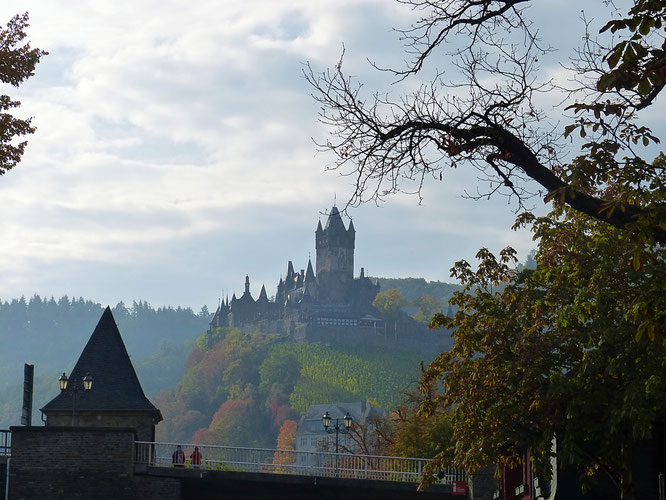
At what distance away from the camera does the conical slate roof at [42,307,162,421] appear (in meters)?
44.5

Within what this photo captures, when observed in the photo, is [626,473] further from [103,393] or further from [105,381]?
[105,381]

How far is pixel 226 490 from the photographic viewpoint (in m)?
41.2

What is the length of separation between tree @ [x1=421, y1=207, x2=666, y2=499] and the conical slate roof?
22.9 metres

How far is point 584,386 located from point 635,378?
101 cm

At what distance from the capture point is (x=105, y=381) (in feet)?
149

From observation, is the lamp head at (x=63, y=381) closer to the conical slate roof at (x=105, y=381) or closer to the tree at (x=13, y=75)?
the conical slate roof at (x=105, y=381)

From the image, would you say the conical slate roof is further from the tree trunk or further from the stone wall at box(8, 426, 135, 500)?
the tree trunk

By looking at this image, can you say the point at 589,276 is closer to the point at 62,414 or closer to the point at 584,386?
the point at 584,386

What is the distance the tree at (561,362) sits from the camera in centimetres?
2105

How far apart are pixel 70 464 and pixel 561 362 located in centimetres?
2144

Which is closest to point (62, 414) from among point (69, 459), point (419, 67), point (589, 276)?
point (69, 459)

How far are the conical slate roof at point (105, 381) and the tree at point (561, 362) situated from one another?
22.9m

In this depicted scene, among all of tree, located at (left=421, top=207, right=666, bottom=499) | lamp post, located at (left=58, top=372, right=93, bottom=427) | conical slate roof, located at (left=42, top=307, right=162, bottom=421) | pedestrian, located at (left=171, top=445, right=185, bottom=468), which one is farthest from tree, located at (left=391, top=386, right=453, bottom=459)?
tree, located at (left=421, top=207, right=666, bottom=499)

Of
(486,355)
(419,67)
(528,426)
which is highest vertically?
(419,67)
